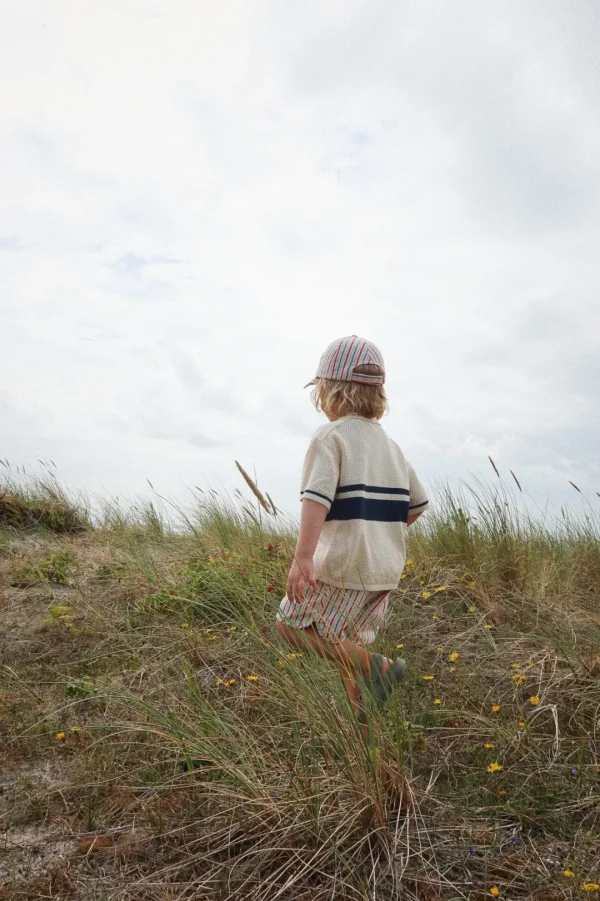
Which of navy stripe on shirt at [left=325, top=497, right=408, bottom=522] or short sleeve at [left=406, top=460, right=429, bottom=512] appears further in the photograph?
short sleeve at [left=406, top=460, right=429, bottom=512]

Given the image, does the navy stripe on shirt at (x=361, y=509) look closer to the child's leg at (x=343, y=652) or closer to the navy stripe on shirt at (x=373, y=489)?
the navy stripe on shirt at (x=373, y=489)

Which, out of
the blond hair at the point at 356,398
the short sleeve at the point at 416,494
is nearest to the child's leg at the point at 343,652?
the short sleeve at the point at 416,494

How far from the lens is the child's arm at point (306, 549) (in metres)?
3.05

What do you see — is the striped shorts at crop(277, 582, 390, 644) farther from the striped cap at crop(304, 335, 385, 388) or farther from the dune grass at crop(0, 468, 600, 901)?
the striped cap at crop(304, 335, 385, 388)

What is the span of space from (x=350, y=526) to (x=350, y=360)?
2.64ft

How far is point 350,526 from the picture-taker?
127 inches

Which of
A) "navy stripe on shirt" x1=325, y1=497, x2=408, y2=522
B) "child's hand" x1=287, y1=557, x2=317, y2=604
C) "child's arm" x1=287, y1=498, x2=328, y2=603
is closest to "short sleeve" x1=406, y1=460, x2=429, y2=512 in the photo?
"navy stripe on shirt" x1=325, y1=497, x2=408, y2=522

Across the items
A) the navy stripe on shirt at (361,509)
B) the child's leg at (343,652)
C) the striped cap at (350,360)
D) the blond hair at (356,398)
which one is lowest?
the child's leg at (343,652)

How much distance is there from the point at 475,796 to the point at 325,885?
0.82m

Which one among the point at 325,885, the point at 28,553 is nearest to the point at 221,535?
the point at 28,553

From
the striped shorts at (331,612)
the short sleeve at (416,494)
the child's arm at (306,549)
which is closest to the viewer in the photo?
the child's arm at (306,549)

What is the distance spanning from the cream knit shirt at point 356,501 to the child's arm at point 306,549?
0.15 ft

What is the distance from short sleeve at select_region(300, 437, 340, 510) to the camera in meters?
3.14

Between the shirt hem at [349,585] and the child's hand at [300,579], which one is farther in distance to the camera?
the shirt hem at [349,585]
